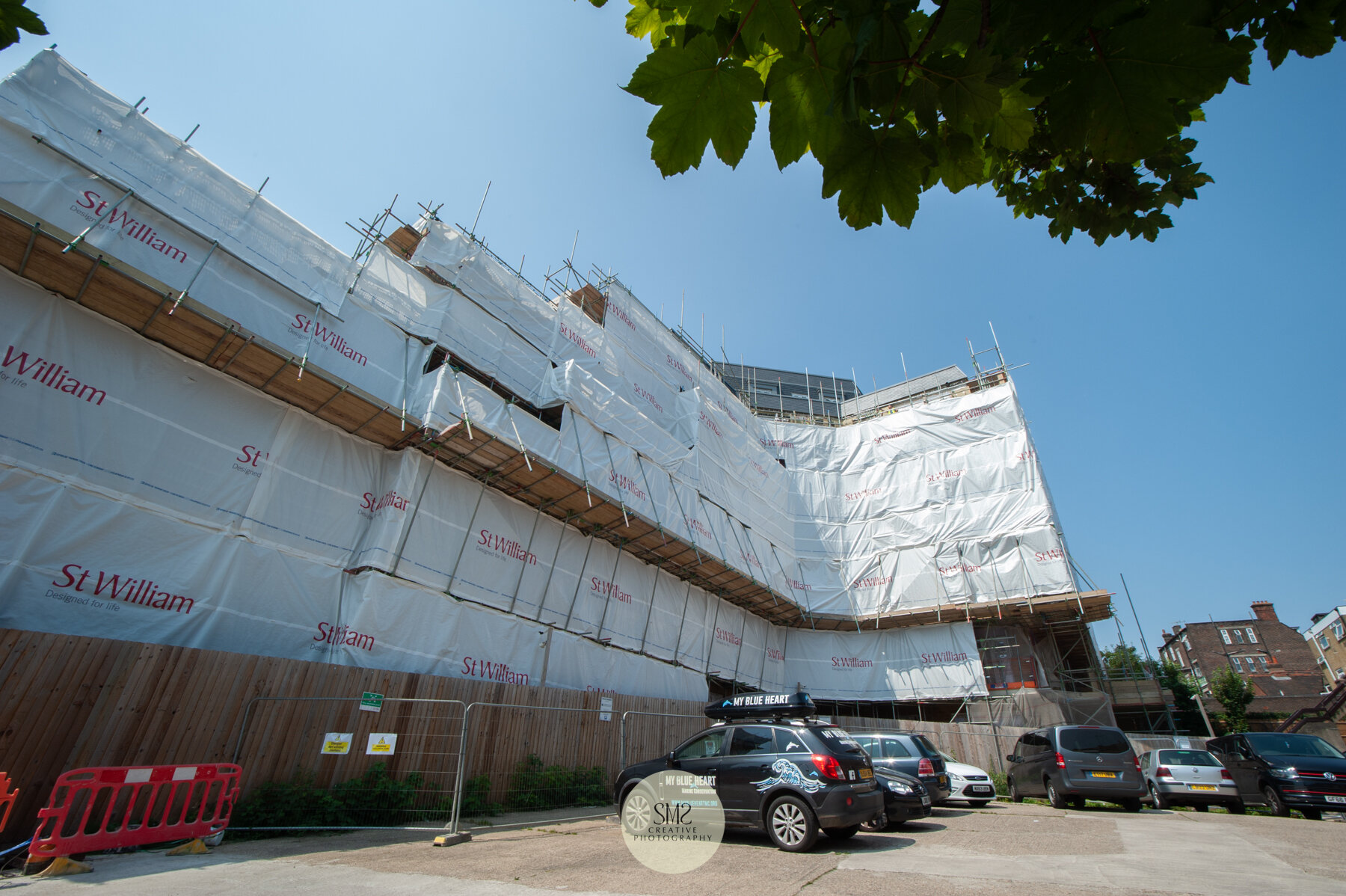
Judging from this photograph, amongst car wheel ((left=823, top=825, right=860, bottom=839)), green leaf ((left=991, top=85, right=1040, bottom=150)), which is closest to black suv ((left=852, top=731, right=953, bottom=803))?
car wheel ((left=823, top=825, right=860, bottom=839))

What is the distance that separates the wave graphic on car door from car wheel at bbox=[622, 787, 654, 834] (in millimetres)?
1491

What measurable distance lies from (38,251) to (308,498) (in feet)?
16.1

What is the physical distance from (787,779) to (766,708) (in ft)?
10.9

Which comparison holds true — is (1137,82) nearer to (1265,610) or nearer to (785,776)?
(785,776)

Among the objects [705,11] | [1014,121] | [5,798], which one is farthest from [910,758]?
[705,11]

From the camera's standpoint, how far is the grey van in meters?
10.5

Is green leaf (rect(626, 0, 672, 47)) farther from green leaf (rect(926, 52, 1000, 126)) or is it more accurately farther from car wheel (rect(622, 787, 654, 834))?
car wheel (rect(622, 787, 654, 834))

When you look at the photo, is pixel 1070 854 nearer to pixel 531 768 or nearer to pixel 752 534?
pixel 531 768

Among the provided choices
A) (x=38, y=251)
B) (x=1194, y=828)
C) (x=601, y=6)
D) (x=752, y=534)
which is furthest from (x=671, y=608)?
(x=601, y=6)

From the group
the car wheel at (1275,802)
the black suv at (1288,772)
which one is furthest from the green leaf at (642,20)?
the car wheel at (1275,802)

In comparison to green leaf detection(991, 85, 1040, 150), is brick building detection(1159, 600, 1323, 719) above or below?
above

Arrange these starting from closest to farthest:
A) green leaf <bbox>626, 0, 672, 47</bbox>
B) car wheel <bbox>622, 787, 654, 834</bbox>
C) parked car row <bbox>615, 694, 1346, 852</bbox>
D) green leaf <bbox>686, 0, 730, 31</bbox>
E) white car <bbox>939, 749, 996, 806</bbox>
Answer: green leaf <bbox>686, 0, 730, 31</bbox> < green leaf <bbox>626, 0, 672, 47</bbox> < parked car row <bbox>615, 694, 1346, 852</bbox> < car wheel <bbox>622, 787, 654, 834</bbox> < white car <bbox>939, 749, 996, 806</bbox>

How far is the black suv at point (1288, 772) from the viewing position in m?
9.94

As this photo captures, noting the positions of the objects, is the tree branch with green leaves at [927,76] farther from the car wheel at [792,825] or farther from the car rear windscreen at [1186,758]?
the car rear windscreen at [1186,758]
